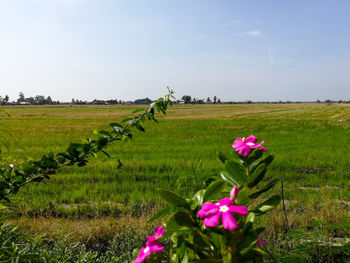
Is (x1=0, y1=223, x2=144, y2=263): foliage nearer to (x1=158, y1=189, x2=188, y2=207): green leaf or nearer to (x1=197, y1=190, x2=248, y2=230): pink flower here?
(x1=158, y1=189, x2=188, y2=207): green leaf

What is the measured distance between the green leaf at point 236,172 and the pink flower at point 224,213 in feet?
0.84

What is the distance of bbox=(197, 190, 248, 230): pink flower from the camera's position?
Result: 59 cm

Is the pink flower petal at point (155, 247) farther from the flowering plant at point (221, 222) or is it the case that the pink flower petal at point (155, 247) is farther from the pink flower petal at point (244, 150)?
the pink flower petal at point (244, 150)

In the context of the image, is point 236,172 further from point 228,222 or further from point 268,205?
point 228,222

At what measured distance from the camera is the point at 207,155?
1051 centimetres

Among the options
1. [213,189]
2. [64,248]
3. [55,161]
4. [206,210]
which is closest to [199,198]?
[213,189]

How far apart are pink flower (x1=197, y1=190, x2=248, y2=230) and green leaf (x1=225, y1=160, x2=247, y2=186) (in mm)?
255

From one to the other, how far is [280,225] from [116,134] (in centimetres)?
210

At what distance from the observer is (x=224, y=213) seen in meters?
0.62

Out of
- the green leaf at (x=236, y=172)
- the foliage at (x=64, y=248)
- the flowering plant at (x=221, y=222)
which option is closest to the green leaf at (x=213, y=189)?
the flowering plant at (x=221, y=222)

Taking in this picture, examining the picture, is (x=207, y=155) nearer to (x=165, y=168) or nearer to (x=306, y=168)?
(x=165, y=168)

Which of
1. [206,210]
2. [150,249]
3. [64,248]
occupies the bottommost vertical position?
[64,248]

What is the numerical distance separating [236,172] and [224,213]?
32 cm

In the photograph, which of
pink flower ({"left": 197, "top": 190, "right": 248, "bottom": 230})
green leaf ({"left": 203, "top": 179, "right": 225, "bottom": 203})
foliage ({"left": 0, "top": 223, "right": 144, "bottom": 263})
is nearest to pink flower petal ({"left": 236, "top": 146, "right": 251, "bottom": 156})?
green leaf ({"left": 203, "top": 179, "right": 225, "bottom": 203})
